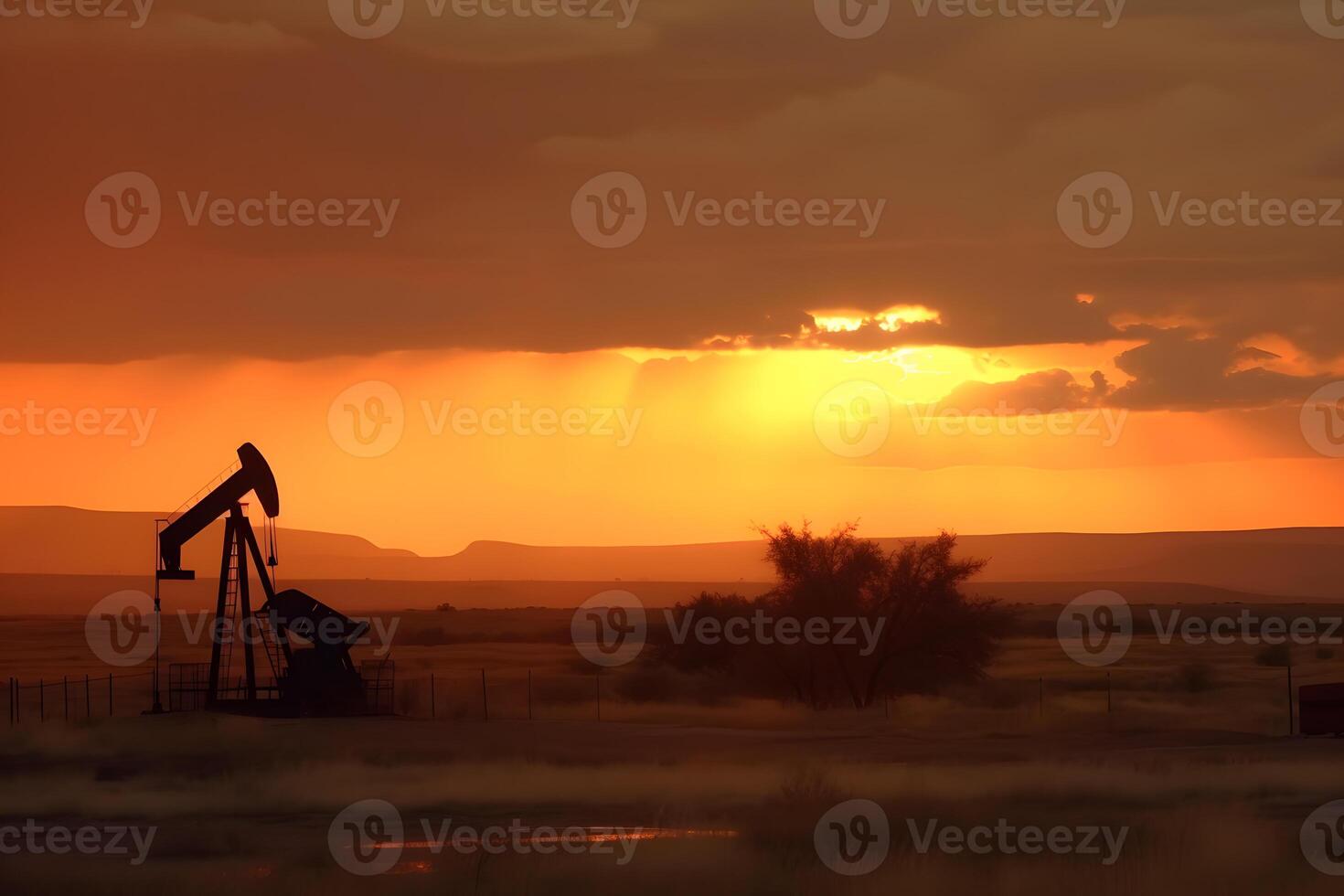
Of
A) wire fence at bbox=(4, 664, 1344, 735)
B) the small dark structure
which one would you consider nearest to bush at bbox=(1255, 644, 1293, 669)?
wire fence at bbox=(4, 664, 1344, 735)

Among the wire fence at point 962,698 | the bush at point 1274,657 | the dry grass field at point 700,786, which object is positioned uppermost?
the bush at point 1274,657

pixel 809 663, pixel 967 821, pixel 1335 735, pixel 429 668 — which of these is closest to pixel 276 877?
pixel 967 821

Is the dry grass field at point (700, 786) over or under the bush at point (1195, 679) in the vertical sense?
under

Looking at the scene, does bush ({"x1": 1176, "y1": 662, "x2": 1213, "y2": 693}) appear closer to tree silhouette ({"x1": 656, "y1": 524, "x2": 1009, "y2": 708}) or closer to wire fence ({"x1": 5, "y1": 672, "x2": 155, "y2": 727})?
tree silhouette ({"x1": 656, "y1": 524, "x2": 1009, "y2": 708})

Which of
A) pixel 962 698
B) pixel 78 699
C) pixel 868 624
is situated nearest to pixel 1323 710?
pixel 962 698

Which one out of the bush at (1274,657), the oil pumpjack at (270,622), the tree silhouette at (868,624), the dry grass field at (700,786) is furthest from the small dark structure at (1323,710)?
the bush at (1274,657)

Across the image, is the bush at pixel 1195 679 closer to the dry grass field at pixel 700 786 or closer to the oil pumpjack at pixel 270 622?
the dry grass field at pixel 700 786

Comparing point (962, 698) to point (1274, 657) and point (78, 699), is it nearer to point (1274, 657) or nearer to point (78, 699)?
point (1274, 657)

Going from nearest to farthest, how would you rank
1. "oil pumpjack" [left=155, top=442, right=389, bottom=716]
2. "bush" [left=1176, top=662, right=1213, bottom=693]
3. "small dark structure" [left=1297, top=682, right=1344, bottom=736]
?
"small dark structure" [left=1297, top=682, right=1344, bottom=736] → "oil pumpjack" [left=155, top=442, right=389, bottom=716] → "bush" [left=1176, top=662, right=1213, bottom=693]

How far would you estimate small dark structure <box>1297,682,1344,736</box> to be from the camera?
3956 cm

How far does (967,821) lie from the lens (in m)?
27.4

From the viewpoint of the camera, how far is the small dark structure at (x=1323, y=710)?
3956 cm

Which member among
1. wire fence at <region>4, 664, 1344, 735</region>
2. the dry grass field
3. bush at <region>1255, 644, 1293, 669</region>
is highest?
bush at <region>1255, 644, 1293, 669</region>

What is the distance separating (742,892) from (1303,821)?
10.1m
